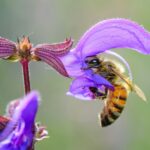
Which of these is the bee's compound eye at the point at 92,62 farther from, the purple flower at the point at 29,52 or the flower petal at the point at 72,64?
the purple flower at the point at 29,52

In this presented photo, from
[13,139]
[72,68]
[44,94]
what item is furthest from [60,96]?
[13,139]

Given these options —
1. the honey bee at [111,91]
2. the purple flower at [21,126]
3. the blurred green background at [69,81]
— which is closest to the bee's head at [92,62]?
the honey bee at [111,91]

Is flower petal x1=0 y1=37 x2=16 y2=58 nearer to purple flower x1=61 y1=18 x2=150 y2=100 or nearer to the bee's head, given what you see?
purple flower x1=61 y1=18 x2=150 y2=100

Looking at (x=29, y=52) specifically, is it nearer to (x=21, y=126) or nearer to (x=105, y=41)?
(x=105, y=41)

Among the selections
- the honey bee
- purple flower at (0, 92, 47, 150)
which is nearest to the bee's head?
the honey bee

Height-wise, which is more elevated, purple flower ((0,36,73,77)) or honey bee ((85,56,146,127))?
purple flower ((0,36,73,77))
